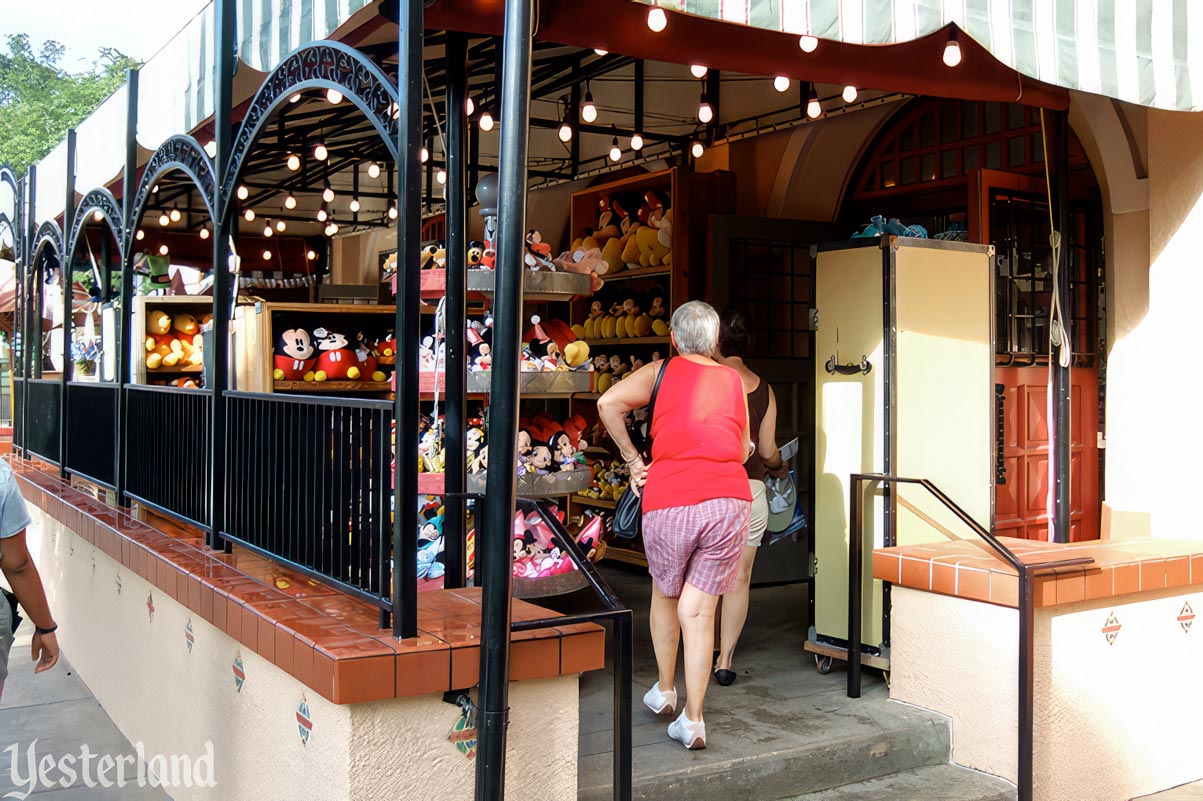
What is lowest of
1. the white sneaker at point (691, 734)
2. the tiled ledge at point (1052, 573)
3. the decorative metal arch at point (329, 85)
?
the white sneaker at point (691, 734)

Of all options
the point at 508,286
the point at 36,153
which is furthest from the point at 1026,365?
the point at 36,153

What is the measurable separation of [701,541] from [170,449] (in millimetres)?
2343

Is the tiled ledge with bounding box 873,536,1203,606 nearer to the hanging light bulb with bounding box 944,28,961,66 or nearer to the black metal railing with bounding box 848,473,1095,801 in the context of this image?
the black metal railing with bounding box 848,473,1095,801

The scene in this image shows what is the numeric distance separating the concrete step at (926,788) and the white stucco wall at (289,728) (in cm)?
136

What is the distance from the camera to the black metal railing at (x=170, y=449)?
4355mm

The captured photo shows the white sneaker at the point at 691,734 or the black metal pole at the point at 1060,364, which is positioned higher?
the black metal pole at the point at 1060,364

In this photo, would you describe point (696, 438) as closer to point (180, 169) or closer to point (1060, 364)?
point (1060, 364)

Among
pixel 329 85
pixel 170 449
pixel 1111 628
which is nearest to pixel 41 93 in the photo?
pixel 170 449

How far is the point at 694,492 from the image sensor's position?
12.7 ft

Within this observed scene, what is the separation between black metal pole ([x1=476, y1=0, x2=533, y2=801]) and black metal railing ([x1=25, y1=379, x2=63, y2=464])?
5429 millimetres

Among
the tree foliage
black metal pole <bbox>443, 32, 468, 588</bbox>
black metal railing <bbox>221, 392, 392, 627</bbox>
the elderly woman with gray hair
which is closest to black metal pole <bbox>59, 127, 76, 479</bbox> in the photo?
black metal railing <bbox>221, 392, 392, 627</bbox>

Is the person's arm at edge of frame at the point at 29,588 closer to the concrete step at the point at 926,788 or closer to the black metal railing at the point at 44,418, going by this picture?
the concrete step at the point at 926,788

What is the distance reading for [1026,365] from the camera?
613 centimetres

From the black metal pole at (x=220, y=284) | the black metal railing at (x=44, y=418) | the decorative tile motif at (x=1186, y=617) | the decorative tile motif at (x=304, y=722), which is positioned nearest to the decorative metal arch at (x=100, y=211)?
the black metal railing at (x=44, y=418)
